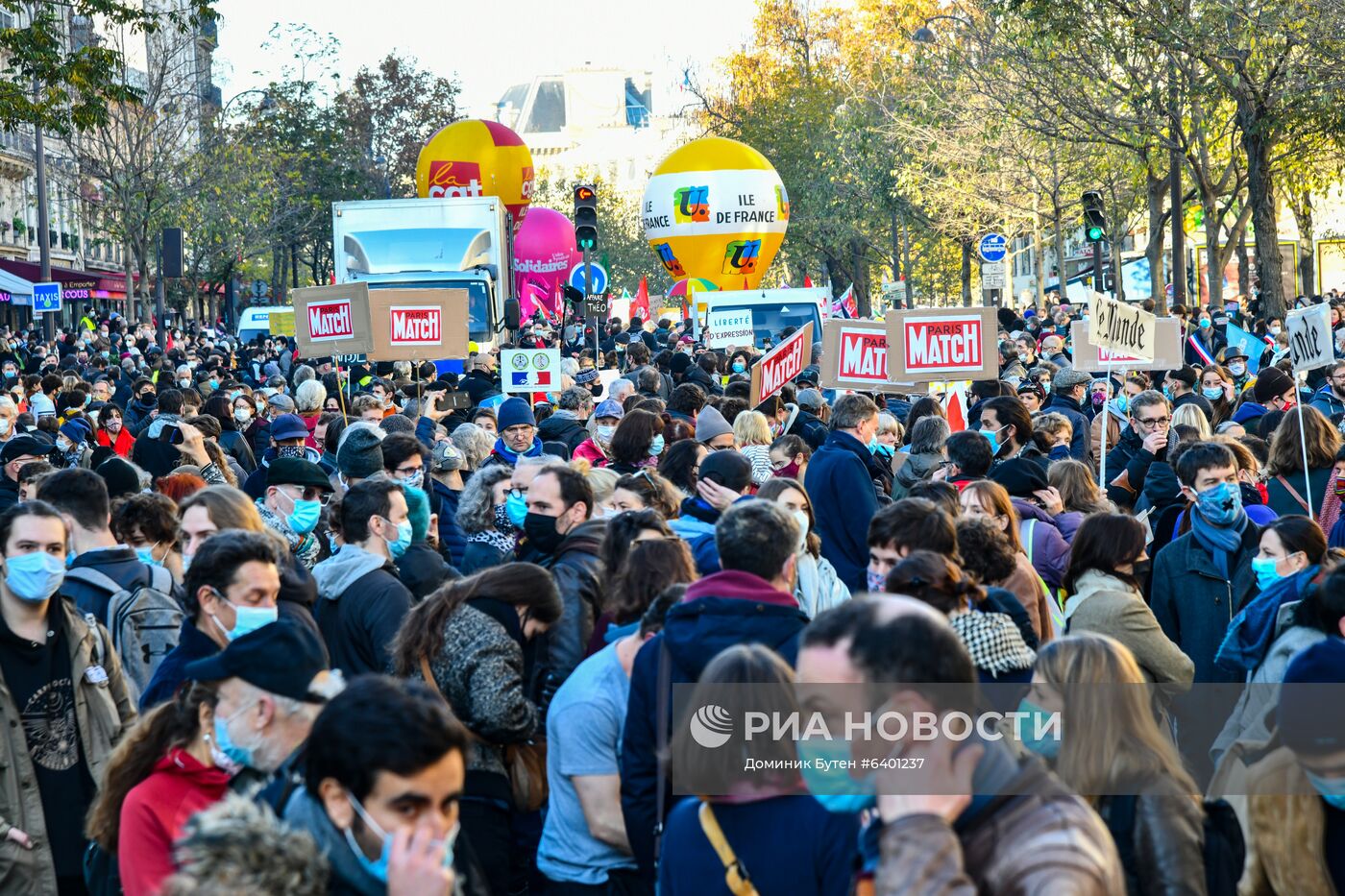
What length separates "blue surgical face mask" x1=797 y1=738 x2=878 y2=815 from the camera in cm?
323

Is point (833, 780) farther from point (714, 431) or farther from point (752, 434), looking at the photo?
point (752, 434)

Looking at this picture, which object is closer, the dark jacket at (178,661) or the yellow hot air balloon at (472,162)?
the dark jacket at (178,661)

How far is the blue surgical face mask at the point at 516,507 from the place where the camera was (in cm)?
803

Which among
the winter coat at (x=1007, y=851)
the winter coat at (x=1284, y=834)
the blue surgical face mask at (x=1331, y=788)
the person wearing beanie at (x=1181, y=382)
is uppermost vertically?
the person wearing beanie at (x=1181, y=382)

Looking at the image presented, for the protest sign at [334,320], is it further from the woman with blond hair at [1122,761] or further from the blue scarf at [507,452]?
the woman with blond hair at [1122,761]

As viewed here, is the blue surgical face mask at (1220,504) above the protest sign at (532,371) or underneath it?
underneath

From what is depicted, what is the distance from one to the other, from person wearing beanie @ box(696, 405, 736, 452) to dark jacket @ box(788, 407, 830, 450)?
2.22 meters

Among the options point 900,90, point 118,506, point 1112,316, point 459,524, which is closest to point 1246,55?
point 1112,316

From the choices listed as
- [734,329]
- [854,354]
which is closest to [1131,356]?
[854,354]

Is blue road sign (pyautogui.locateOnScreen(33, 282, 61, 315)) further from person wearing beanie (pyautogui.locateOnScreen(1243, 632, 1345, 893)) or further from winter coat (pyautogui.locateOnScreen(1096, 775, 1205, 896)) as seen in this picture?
winter coat (pyautogui.locateOnScreen(1096, 775, 1205, 896))

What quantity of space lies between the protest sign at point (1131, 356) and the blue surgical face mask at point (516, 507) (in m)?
5.57

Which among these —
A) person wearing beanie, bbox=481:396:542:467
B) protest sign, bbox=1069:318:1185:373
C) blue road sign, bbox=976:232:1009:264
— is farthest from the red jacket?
blue road sign, bbox=976:232:1009:264

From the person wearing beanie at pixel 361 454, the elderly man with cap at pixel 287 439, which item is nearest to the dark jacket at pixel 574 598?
the person wearing beanie at pixel 361 454

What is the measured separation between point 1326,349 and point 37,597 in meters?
8.02
